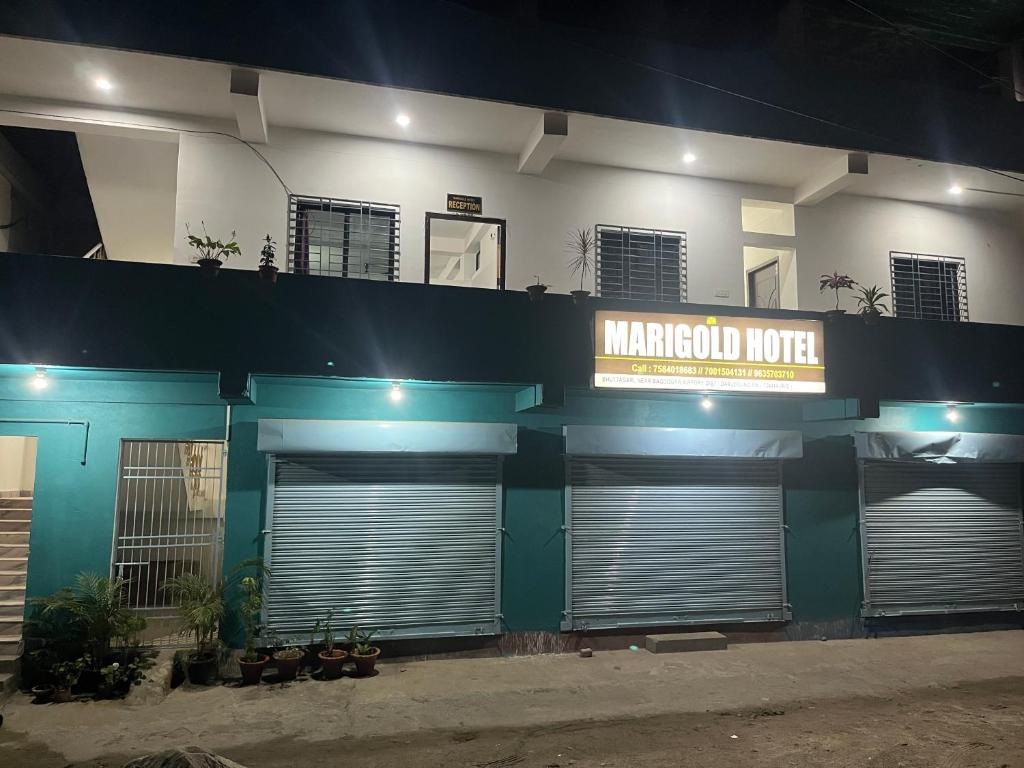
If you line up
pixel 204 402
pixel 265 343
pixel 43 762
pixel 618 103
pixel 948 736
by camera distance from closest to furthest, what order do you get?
pixel 43 762 → pixel 948 736 → pixel 265 343 → pixel 204 402 → pixel 618 103

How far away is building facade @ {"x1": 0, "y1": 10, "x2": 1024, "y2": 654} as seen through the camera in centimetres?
852

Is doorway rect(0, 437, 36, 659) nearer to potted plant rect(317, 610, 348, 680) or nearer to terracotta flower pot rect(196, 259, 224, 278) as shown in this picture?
potted plant rect(317, 610, 348, 680)

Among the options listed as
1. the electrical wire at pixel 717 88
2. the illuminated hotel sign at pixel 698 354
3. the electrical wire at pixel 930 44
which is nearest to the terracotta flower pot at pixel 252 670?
the illuminated hotel sign at pixel 698 354

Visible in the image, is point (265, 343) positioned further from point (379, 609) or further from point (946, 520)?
point (946, 520)

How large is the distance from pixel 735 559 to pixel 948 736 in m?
3.99

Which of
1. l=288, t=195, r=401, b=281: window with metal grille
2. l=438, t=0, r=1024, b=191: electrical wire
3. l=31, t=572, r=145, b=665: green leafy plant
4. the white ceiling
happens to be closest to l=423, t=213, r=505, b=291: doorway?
l=288, t=195, r=401, b=281: window with metal grille

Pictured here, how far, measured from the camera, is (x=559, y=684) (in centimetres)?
853

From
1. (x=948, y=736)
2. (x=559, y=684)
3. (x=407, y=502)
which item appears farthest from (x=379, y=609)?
(x=948, y=736)

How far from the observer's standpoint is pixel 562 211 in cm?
1110

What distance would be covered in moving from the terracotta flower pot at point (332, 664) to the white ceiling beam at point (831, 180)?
1028 centimetres

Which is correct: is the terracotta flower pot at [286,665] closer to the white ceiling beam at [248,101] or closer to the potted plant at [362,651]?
the potted plant at [362,651]

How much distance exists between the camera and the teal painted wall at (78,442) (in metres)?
8.51

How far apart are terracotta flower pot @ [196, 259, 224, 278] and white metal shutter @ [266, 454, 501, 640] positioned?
261cm

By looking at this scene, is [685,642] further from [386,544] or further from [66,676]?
[66,676]
